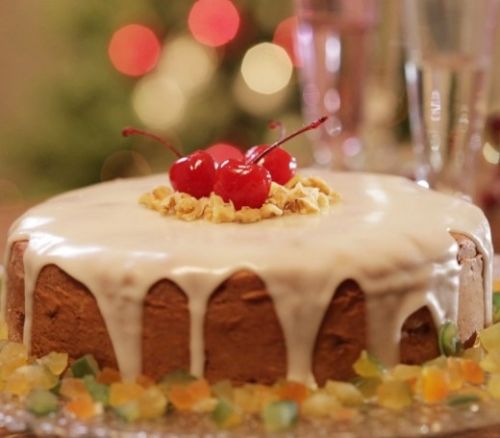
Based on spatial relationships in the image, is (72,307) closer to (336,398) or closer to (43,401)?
(43,401)

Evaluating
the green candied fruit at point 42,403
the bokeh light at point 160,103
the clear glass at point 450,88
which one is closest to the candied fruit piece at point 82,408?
the green candied fruit at point 42,403

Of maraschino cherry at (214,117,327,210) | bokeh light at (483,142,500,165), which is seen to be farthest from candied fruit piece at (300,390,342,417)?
bokeh light at (483,142,500,165)

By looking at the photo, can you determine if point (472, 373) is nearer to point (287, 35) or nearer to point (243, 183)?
point (243, 183)

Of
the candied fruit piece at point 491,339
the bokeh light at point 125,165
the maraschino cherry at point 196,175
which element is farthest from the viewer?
the bokeh light at point 125,165

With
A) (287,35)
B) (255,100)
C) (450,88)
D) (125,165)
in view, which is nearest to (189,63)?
(255,100)

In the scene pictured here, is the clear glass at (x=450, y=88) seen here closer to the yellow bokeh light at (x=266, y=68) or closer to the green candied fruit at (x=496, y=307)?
the green candied fruit at (x=496, y=307)

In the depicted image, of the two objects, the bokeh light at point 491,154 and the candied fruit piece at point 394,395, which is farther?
the bokeh light at point 491,154
